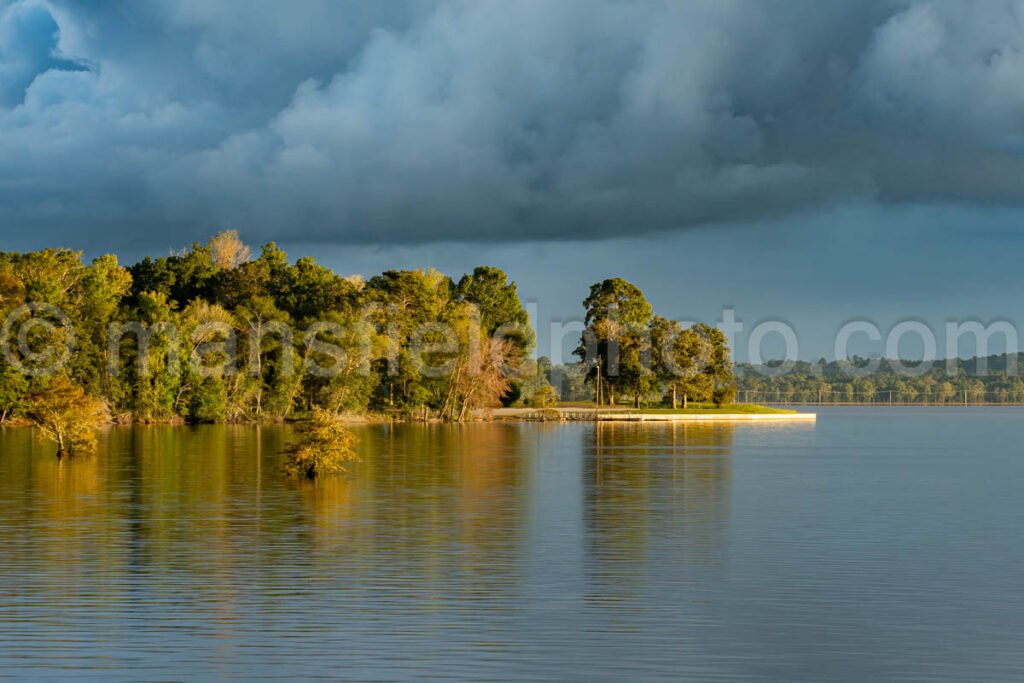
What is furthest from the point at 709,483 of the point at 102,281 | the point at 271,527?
the point at 102,281

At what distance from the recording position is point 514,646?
1644 cm

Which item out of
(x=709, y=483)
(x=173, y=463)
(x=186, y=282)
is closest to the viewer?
(x=709, y=483)

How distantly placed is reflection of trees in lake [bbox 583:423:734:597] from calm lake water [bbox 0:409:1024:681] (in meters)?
0.15

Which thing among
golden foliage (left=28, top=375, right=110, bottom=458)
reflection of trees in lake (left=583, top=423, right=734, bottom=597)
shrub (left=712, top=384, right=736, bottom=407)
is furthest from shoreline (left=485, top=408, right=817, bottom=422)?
golden foliage (left=28, top=375, right=110, bottom=458)

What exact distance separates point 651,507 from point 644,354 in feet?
291

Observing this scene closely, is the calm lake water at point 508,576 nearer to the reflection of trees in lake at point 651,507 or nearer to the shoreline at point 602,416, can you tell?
the reflection of trees in lake at point 651,507

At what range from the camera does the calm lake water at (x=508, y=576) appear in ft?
51.7

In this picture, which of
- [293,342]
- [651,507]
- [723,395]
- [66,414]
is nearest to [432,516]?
[651,507]

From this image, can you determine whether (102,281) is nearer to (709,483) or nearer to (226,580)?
Result: (709,483)

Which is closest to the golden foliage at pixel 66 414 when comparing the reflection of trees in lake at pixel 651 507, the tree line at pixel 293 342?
the reflection of trees in lake at pixel 651 507

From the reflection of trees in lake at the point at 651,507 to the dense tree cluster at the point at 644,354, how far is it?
52.8 meters

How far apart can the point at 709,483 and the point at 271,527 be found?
62.2 ft

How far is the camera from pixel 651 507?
34.6 metres

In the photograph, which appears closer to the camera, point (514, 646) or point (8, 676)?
point (8, 676)
